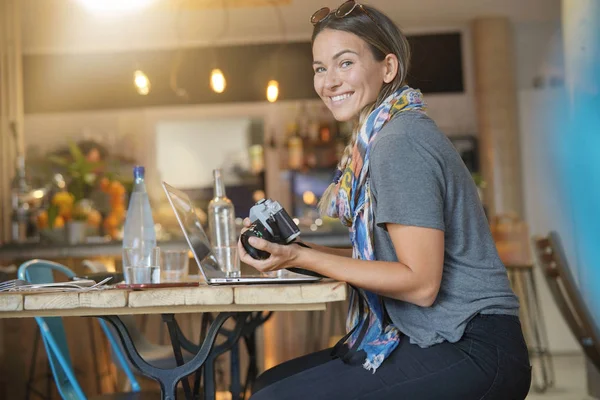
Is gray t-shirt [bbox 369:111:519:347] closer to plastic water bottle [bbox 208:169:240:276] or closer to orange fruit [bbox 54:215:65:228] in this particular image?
plastic water bottle [bbox 208:169:240:276]

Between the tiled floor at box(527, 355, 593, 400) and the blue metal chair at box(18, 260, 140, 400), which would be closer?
the blue metal chair at box(18, 260, 140, 400)

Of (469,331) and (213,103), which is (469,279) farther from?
(213,103)

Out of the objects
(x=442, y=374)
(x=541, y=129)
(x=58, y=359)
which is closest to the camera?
(x=442, y=374)

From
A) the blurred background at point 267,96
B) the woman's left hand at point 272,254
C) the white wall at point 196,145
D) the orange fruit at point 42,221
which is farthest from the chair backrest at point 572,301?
the white wall at point 196,145

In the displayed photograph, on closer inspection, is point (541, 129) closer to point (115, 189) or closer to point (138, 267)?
point (115, 189)

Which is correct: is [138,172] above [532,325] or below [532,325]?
above

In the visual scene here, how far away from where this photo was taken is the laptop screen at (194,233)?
187 centimetres

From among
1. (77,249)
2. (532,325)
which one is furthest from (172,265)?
(532,325)

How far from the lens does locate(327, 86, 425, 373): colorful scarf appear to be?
154 cm

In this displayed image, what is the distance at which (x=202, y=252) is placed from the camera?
2.08m

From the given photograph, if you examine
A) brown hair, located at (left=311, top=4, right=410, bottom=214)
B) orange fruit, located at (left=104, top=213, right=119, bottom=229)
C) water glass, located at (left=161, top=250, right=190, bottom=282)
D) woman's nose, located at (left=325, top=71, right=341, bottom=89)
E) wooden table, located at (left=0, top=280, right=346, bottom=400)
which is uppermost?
brown hair, located at (left=311, top=4, right=410, bottom=214)

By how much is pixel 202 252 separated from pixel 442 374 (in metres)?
0.86

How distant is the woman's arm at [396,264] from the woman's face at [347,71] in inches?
16.5

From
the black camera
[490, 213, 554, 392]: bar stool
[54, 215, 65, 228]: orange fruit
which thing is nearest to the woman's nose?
the black camera
